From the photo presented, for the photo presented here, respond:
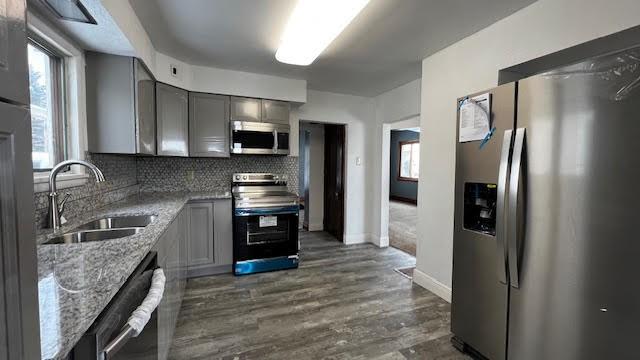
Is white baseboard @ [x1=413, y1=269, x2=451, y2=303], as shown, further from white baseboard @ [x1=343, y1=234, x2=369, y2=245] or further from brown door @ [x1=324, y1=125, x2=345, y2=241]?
brown door @ [x1=324, y1=125, x2=345, y2=241]

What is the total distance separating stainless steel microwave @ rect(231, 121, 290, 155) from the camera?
329 centimetres

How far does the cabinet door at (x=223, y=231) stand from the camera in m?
3.07

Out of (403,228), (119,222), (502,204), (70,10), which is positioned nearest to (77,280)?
(119,222)

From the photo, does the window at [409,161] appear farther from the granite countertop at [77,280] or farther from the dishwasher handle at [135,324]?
the dishwasher handle at [135,324]

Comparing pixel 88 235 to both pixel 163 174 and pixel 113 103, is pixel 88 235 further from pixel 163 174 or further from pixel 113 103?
pixel 163 174

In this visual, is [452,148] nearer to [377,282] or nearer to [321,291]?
[377,282]

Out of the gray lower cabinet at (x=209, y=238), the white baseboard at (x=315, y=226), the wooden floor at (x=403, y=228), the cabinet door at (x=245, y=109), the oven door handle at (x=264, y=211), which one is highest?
the cabinet door at (x=245, y=109)

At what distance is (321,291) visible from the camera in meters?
2.75

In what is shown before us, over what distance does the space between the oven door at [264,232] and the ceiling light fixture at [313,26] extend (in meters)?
1.67

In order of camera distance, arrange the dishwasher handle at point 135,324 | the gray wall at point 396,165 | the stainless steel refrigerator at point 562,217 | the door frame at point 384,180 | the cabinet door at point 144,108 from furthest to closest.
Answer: the gray wall at point 396,165 → the door frame at point 384,180 → the cabinet door at point 144,108 → the stainless steel refrigerator at point 562,217 → the dishwasher handle at point 135,324

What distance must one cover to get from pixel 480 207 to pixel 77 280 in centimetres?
208

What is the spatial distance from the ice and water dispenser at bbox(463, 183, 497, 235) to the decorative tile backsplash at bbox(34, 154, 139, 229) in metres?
Result: 2.53

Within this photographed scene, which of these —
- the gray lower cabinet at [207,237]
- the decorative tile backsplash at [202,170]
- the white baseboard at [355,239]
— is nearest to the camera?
the gray lower cabinet at [207,237]

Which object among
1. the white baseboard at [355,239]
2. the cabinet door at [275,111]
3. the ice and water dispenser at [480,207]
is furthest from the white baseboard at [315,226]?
the ice and water dispenser at [480,207]
